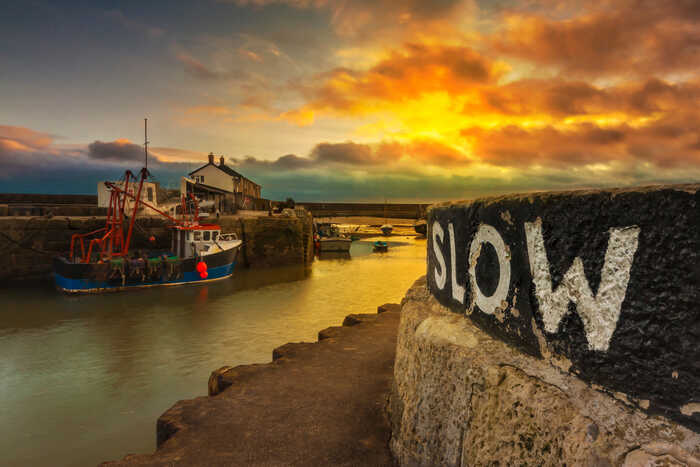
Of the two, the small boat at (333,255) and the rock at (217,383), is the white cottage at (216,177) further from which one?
the rock at (217,383)

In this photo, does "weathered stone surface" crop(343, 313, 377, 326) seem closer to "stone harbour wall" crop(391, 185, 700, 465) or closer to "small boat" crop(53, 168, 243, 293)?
"stone harbour wall" crop(391, 185, 700, 465)

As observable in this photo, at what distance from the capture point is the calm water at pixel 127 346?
6.69 meters

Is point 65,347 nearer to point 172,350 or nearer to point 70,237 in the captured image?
point 172,350

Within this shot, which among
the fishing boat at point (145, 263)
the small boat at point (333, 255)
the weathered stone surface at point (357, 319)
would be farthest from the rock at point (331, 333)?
the small boat at point (333, 255)

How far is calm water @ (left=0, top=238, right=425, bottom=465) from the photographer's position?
6.69 metres

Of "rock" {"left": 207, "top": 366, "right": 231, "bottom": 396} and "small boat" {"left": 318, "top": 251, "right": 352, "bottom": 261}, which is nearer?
"rock" {"left": 207, "top": 366, "right": 231, "bottom": 396}

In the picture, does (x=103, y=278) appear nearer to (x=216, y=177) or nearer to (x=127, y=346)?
(x=127, y=346)

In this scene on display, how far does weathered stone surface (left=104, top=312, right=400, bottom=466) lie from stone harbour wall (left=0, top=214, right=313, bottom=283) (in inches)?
768

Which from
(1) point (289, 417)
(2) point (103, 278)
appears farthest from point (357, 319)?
(2) point (103, 278)

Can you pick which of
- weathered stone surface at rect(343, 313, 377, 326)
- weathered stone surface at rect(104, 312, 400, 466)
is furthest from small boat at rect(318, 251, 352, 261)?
weathered stone surface at rect(104, 312, 400, 466)

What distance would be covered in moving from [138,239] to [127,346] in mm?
13089

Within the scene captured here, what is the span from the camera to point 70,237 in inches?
827

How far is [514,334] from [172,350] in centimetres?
1113

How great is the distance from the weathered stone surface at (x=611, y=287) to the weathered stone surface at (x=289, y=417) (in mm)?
1930
